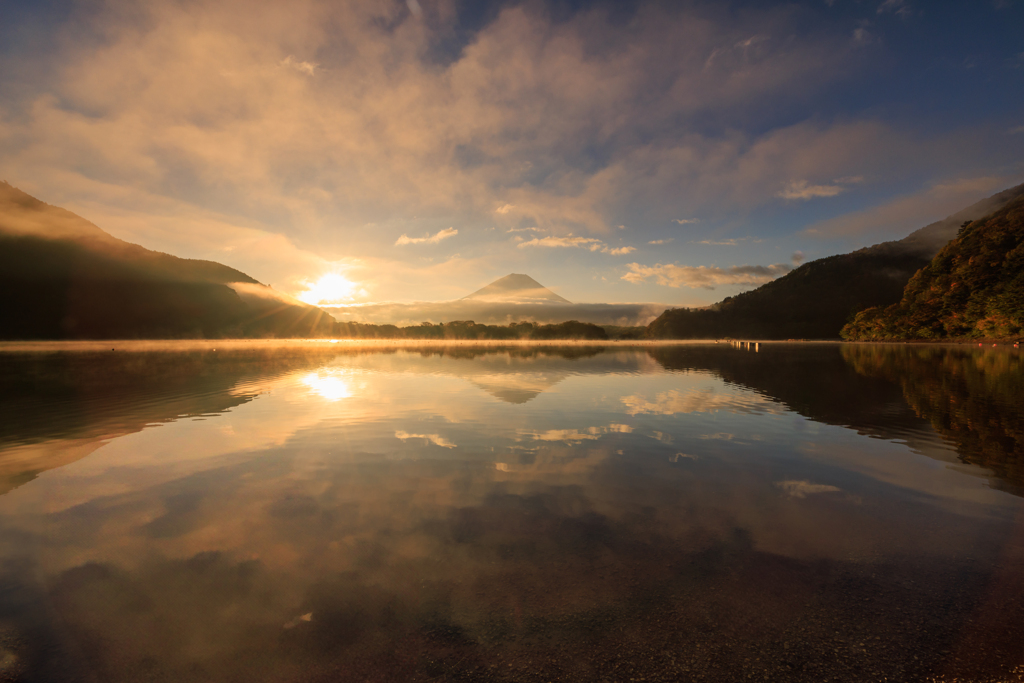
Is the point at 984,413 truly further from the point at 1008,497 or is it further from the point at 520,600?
the point at 520,600

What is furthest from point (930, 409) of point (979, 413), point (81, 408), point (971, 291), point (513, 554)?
point (971, 291)

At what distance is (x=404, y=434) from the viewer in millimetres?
18750

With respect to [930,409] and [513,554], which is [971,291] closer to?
[930,409]

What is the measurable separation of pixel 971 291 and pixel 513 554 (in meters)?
192

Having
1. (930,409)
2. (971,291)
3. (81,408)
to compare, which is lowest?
(930,409)

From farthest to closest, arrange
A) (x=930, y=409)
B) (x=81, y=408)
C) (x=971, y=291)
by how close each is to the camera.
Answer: (x=971, y=291), (x=81, y=408), (x=930, y=409)

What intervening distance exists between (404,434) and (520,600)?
12.9 m

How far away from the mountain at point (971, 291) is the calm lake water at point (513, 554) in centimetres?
15103

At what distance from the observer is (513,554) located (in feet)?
26.6

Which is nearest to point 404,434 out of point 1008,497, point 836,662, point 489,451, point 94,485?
point 489,451

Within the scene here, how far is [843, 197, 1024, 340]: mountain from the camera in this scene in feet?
402

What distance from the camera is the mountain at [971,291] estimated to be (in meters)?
123

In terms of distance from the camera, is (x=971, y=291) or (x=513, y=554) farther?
(x=971, y=291)

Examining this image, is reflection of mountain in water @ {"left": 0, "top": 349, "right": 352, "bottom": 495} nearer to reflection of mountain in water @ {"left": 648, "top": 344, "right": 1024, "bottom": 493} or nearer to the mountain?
reflection of mountain in water @ {"left": 648, "top": 344, "right": 1024, "bottom": 493}
